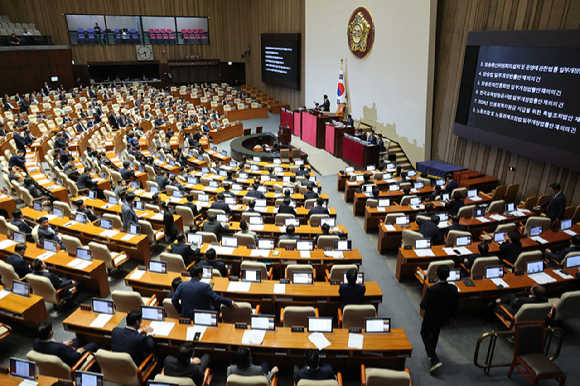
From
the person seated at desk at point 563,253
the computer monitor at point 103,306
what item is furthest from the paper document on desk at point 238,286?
the person seated at desk at point 563,253

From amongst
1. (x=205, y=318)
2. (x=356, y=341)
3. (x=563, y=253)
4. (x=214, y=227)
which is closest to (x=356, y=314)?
(x=356, y=341)

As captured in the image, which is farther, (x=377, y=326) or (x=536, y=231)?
(x=536, y=231)

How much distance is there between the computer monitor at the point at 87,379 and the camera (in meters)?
4.18

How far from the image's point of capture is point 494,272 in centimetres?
632

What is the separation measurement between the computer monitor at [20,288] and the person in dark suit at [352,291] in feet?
15.9

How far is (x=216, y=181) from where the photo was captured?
455 inches

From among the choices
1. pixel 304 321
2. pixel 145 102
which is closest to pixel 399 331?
pixel 304 321

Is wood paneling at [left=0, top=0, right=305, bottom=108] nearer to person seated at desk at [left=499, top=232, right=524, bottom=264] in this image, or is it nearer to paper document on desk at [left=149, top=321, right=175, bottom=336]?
person seated at desk at [left=499, top=232, right=524, bottom=264]

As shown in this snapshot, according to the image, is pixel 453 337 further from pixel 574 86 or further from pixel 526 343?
pixel 574 86

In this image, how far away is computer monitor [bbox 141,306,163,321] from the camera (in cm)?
523

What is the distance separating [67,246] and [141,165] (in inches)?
265

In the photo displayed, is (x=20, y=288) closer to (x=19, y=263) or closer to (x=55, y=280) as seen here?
(x=55, y=280)

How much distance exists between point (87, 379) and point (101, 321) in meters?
1.16

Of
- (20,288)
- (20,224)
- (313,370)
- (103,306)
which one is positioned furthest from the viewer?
(20,224)
